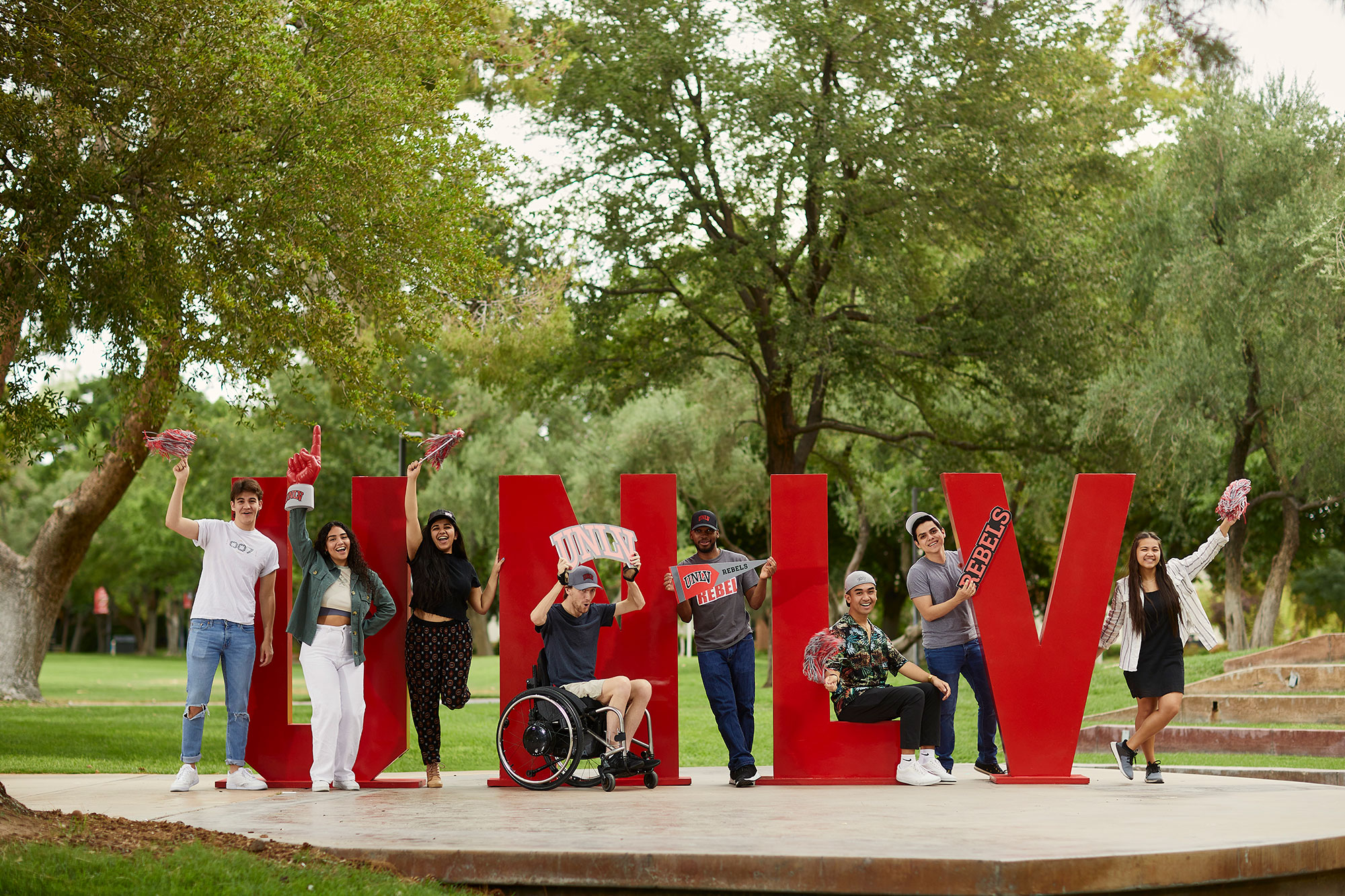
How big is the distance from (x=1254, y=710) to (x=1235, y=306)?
872 cm

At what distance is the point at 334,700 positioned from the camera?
8.45m

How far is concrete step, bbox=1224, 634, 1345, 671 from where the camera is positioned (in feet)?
55.9

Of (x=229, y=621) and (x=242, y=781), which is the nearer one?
(x=229, y=621)

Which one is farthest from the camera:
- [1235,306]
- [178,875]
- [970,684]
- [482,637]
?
[482,637]

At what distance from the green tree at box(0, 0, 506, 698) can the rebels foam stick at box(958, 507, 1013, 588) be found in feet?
19.1

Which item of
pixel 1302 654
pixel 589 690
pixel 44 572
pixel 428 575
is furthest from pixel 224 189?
pixel 1302 654

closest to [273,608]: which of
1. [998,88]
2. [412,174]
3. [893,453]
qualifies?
[412,174]

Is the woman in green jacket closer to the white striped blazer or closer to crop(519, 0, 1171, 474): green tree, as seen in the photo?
the white striped blazer

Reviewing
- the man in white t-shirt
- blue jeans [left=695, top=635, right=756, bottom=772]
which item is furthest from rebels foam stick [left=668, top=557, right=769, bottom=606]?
the man in white t-shirt

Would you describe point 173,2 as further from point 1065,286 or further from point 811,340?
point 1065,286

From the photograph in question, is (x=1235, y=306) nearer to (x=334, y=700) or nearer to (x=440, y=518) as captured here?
(x=440, y=518)

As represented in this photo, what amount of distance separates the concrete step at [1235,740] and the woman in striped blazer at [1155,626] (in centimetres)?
404

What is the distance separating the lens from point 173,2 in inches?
398

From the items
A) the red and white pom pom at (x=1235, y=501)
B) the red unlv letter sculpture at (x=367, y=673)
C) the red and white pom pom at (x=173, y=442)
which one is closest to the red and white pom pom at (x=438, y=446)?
the red unlv letter sculpture at (x=367, y=673)
